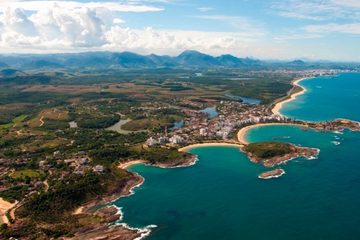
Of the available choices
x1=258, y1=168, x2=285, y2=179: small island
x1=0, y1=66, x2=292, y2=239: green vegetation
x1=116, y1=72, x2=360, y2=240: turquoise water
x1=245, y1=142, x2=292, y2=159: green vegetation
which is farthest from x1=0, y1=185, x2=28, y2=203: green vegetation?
x1=245, y1=142, x2=292, y2=159: green vegetation

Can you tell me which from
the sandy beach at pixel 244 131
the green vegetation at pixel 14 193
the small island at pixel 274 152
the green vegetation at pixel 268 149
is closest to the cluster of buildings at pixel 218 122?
the sandy beach at pixel 244 131

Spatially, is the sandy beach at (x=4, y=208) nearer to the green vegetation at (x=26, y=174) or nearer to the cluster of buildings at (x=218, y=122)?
the green vegetation at (x=26, y=174)

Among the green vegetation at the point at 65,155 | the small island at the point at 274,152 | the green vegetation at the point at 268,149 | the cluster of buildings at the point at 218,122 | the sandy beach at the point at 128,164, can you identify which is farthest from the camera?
the cluster of buildings at the point at 218,122

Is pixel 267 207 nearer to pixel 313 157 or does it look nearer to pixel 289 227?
pixel 289 227

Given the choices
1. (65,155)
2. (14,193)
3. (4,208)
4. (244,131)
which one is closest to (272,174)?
(244,131)

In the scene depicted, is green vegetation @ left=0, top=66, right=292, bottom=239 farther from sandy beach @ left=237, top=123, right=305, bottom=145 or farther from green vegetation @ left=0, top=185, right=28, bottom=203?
sandy beach @ left=237, top=123, right=305, bottom=145

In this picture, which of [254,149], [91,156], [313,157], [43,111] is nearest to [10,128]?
[43,111]
